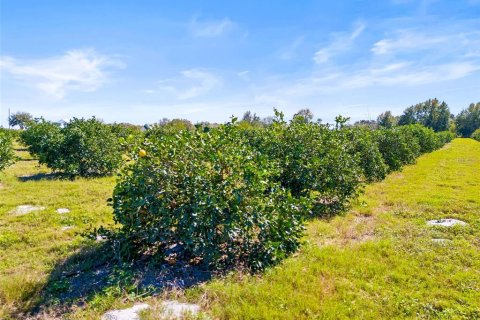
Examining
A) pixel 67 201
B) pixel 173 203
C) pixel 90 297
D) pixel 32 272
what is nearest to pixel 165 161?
pixel 173 203

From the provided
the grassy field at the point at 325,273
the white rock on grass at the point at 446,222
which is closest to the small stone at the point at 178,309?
the grassy field at the point at 325,273

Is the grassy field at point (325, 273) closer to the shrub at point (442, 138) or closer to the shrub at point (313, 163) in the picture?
the shrub at point (313, 163)

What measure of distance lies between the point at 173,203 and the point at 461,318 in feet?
11.3

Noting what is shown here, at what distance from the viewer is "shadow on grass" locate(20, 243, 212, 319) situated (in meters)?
3.43

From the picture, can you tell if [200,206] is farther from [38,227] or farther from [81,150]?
[81,150]

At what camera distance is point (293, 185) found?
7477 mm

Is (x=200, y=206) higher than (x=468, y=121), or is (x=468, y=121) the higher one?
(x=468, y=121)

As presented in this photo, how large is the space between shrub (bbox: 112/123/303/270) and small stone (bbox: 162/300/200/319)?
677 mm

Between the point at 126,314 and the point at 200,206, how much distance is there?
1.37 m

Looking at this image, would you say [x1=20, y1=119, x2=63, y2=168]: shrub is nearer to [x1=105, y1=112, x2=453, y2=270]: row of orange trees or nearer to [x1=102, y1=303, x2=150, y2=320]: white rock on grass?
[x1=105, y1=112, x2=453, y2=270]: row of orange trees

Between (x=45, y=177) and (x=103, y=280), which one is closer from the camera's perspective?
(x=103, y=280)

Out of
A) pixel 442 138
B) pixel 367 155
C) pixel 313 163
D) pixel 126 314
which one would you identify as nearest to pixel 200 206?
pixel 126 314

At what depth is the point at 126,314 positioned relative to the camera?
3.14 m

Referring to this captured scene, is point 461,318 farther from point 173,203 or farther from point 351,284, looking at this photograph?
point 173,203
